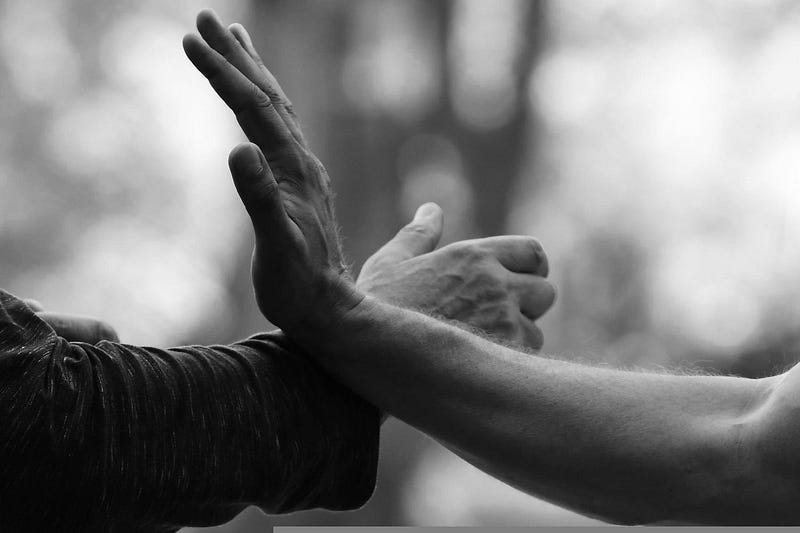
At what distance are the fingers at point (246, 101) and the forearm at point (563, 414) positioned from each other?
0.63 ft

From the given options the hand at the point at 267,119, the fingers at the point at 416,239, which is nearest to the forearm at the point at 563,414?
the hand at the point at 267,119

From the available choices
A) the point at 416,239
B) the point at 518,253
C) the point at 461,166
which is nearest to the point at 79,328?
the point at 416,239

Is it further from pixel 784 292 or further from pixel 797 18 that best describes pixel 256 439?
pixel 797 18

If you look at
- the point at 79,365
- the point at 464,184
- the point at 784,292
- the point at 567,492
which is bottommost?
the point at 784,292

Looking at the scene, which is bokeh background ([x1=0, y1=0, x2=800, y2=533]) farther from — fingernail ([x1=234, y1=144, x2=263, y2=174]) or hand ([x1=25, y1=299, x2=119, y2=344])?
fingernail ([x1=234, y1=144, x2=263, y2=174])

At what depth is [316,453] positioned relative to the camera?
103cm

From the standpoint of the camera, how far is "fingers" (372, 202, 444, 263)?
1.29m

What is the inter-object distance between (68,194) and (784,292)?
311 centimetres

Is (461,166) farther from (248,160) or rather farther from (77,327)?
(248,160)

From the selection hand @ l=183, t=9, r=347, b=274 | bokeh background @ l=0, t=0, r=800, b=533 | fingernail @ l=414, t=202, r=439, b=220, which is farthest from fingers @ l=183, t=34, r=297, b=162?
bokeh background @ l=0, t=0, r=800, b=533

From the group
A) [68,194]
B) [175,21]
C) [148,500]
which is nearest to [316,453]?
[148,500]

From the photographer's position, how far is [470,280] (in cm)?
126

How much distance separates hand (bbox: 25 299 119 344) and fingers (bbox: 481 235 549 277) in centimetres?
48

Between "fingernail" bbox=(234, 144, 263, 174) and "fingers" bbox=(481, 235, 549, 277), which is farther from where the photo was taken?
"fingers" bbox=(481, 235, 549, 277)
